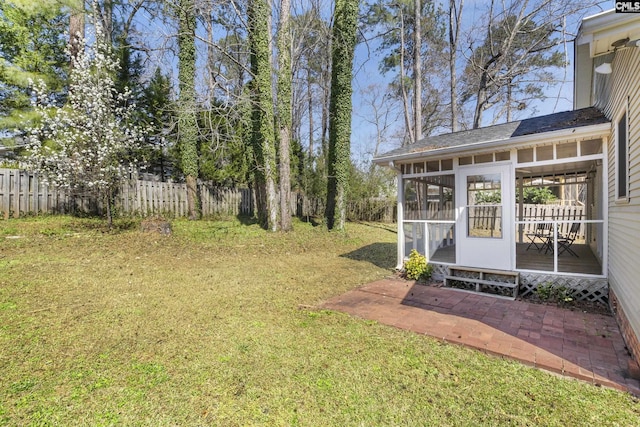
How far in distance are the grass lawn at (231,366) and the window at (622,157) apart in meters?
2.62

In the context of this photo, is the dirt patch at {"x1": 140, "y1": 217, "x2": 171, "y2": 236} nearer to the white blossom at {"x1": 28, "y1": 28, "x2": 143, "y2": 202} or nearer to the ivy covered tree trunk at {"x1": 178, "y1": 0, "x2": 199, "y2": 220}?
the white blossom at {"x1": 28, "y1": 28, "x2": 143, "y2": 202}

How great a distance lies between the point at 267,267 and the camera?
7.30 meters

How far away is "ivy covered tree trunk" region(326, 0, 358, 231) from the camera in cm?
1198

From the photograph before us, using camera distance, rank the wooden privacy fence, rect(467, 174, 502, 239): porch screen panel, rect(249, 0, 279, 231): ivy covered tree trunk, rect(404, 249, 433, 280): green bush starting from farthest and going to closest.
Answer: rect(249, 0, 279, 231): ivy covered tree trunk → the wooden privacy fence → rect(404, 249, 433, 280): green bush → rect(467, 174, 502, 239): porch screen panel

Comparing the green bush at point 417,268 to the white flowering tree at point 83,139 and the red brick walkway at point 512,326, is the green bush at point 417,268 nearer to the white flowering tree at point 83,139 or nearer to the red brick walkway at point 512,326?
the red brick walkway at point 512,326

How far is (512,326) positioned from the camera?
391 cm

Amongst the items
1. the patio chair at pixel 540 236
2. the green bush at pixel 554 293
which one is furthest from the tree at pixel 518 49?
the green bush at pixel 554 293

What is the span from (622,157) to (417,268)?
3.67 metres

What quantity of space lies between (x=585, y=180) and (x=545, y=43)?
889 cm

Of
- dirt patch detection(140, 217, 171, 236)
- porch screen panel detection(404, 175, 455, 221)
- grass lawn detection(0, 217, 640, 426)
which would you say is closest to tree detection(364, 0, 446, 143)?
porch screen panel detection(404, 175, 455, 221)

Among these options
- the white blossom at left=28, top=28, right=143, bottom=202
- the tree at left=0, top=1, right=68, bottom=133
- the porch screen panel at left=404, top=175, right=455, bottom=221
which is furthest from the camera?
the tree at left=0, top=1, right=68, bottom=133

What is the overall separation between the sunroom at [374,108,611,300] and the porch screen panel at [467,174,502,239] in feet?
0.06

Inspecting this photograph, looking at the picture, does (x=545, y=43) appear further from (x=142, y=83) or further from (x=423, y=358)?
(x=142, y=83)

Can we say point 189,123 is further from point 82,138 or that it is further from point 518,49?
point 518,49
